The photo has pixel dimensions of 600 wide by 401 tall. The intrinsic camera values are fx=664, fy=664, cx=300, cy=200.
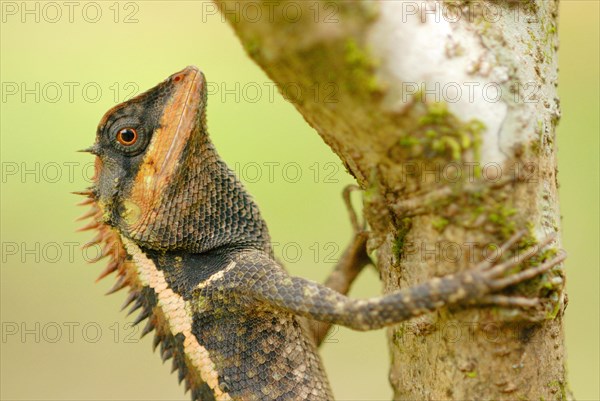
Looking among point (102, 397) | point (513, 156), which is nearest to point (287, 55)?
point (513, 156)

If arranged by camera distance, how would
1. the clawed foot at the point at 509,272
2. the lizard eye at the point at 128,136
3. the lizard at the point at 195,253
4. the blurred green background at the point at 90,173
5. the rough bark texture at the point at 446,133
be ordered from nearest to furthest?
the rough bark texture at the point at 446,133
the clawed foot at the point at 509,272
the lizard at the point at 195,253
the lizard eye at the point at 128,136
the blurred green background at the point at 90,173

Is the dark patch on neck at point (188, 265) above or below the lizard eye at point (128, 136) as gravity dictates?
below

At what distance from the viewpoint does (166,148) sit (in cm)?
381

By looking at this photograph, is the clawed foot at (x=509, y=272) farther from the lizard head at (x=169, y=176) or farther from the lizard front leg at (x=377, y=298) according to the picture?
the lizard head at (x=169, y=176)

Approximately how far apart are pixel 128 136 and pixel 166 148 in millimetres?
266

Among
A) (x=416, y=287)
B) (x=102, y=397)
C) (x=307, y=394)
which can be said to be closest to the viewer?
(x=416, y=287)

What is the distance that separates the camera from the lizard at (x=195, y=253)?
375 cm

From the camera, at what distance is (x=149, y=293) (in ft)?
12.9

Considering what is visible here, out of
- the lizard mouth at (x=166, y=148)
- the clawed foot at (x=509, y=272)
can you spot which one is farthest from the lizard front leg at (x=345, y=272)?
the clawed foot at (x=509, y=272)

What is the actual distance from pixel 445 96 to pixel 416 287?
2.95 ft

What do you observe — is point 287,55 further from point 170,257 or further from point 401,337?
point 170,257

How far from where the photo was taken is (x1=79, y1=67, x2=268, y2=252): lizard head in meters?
3.81

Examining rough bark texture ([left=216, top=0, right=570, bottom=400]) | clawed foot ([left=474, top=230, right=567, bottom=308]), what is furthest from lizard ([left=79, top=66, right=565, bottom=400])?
clawed foot ([left=474, top=230, right=567, bottom=308])

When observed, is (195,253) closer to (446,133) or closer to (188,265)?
(188,265)
